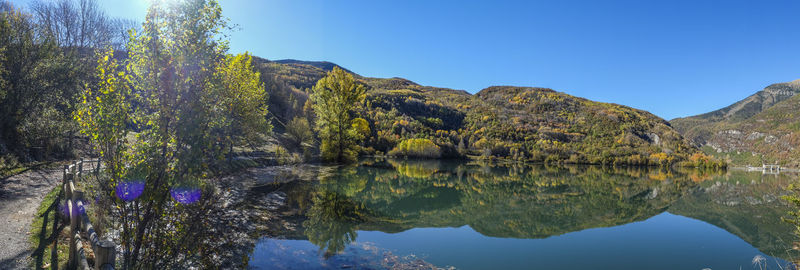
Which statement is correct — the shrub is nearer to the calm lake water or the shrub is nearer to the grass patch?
the calm lake water

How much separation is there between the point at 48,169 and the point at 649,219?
1341 inches

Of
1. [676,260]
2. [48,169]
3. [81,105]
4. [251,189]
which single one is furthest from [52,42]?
[676,260]

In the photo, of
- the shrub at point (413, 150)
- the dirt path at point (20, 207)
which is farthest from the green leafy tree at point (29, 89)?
the shrub at point (413, 150)

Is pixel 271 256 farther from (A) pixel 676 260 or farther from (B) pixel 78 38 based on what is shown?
(B) pixel 78 38

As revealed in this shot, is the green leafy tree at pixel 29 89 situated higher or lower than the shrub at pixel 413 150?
higher

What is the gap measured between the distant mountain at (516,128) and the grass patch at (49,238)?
182 ft

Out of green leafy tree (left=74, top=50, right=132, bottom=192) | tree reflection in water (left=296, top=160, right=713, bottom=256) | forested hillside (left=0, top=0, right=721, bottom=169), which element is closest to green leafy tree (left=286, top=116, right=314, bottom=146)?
forested hillside (left=0, top=0, right=721, bottom=169)

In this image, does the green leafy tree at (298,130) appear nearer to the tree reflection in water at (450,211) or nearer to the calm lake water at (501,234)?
the tree reflection in water at (450,211)

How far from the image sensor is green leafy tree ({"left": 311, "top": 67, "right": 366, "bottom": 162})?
113ft

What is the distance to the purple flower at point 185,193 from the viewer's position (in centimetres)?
566

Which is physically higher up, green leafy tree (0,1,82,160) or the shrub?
green leafy tree (0,1,82,160)

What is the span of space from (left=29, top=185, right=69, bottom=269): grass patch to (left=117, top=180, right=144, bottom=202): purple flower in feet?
10.6

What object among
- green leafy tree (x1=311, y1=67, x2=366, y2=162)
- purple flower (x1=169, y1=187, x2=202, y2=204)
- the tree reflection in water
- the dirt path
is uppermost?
green leafy tree (x1=311, y1=67, x2=366, y2=162)

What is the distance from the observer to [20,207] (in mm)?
10578
